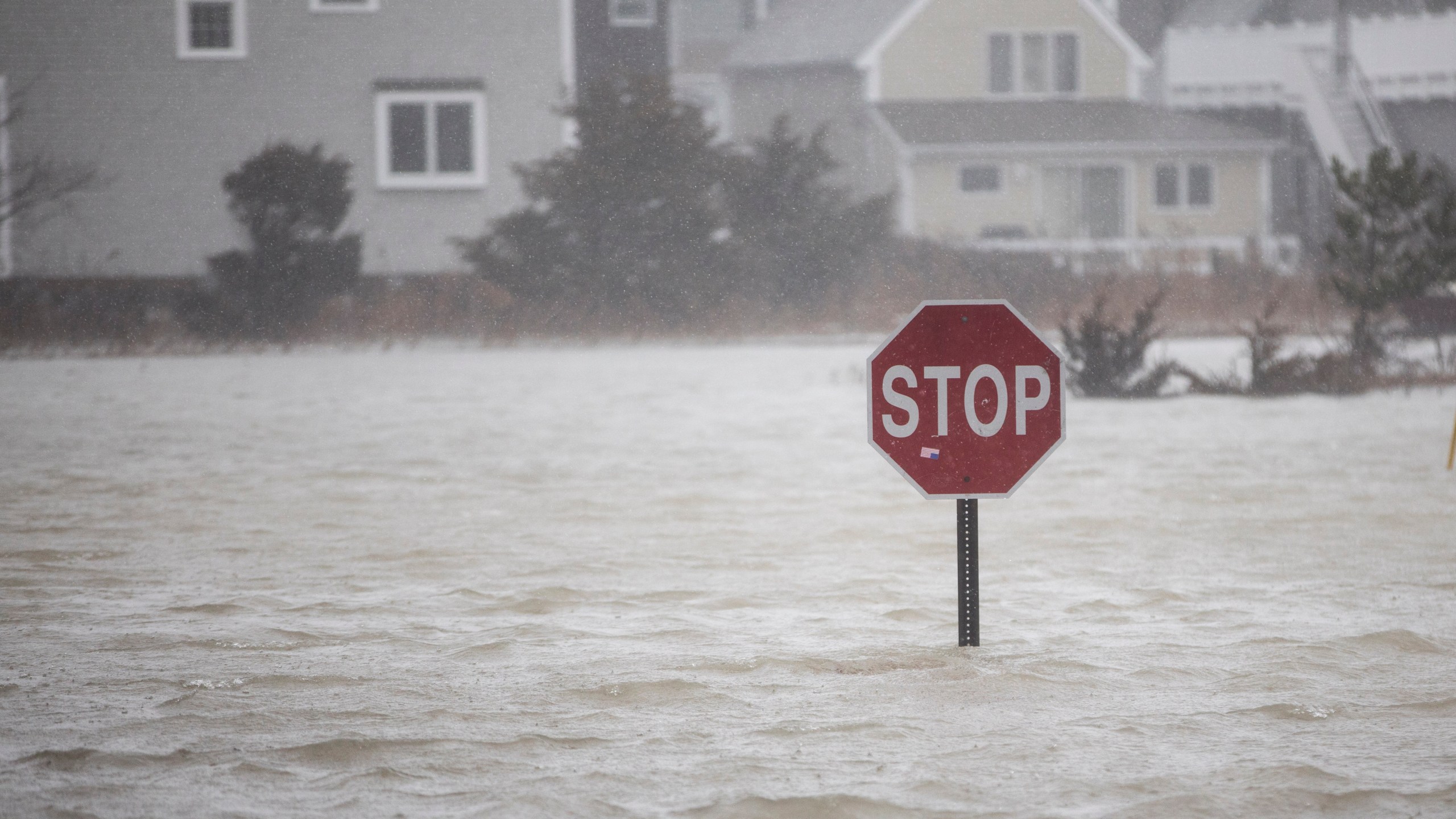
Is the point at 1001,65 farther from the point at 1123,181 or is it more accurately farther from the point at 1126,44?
the point at 1123,181

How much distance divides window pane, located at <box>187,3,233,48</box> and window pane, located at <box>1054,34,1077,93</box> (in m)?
19.6

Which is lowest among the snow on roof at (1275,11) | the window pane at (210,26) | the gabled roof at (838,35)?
the window pane at (210,26)

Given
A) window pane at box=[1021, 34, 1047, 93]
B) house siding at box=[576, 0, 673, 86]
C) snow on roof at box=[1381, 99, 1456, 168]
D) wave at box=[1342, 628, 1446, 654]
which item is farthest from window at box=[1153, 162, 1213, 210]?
wave at box=[1342, 628, 1446, 654]

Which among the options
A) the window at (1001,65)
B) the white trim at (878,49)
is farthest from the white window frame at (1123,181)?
the white trim at (878,49)

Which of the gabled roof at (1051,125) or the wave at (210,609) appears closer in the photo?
the wave at (210,609)

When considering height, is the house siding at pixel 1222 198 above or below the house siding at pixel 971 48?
below

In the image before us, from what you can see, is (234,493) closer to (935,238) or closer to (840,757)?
(840,757)

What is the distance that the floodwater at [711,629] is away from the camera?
198 inches

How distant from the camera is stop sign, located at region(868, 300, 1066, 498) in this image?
6.39 meters

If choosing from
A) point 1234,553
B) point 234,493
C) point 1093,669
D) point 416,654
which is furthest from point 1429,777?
point 234,493

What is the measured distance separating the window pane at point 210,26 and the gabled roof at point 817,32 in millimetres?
15223

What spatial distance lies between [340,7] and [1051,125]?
16736mm

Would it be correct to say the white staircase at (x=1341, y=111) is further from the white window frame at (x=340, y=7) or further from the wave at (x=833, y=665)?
the wave at (x=833, y=665)

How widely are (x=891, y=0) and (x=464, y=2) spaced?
14.7 meters
